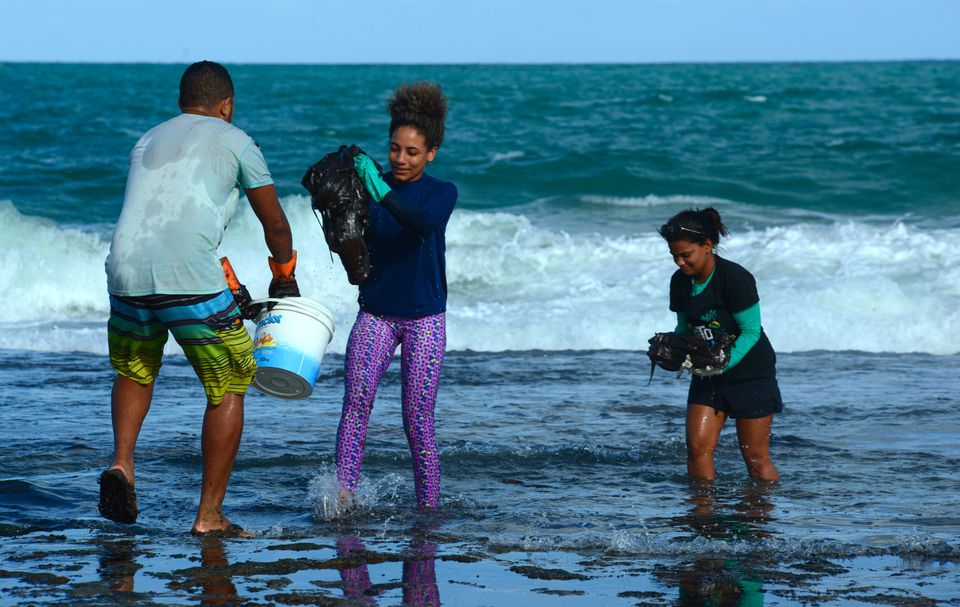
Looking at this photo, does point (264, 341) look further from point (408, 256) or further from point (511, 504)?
point (511, 504)

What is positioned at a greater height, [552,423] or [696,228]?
[696,228]

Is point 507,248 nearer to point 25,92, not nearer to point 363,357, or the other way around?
point 363,357

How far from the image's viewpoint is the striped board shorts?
14.2 feet

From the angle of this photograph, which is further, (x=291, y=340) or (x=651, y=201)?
(x=651, y=201)

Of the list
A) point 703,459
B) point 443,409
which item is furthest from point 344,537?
point 443,409

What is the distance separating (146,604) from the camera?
→ 12.3 feet

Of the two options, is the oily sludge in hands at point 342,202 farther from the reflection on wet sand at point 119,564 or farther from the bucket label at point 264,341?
the reflection on wet sand at point 119,564

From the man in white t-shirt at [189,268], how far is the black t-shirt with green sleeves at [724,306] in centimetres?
205

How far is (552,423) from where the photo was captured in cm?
759

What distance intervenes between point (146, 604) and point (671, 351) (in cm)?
279

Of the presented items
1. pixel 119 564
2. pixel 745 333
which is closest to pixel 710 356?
pixel 745 333

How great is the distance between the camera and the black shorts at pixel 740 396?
5.68 metres

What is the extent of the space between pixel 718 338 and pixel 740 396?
1.13 ft

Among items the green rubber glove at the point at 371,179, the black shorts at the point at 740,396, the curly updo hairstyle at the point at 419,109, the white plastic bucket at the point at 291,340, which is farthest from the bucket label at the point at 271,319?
the black shorts at the point at 740,396
